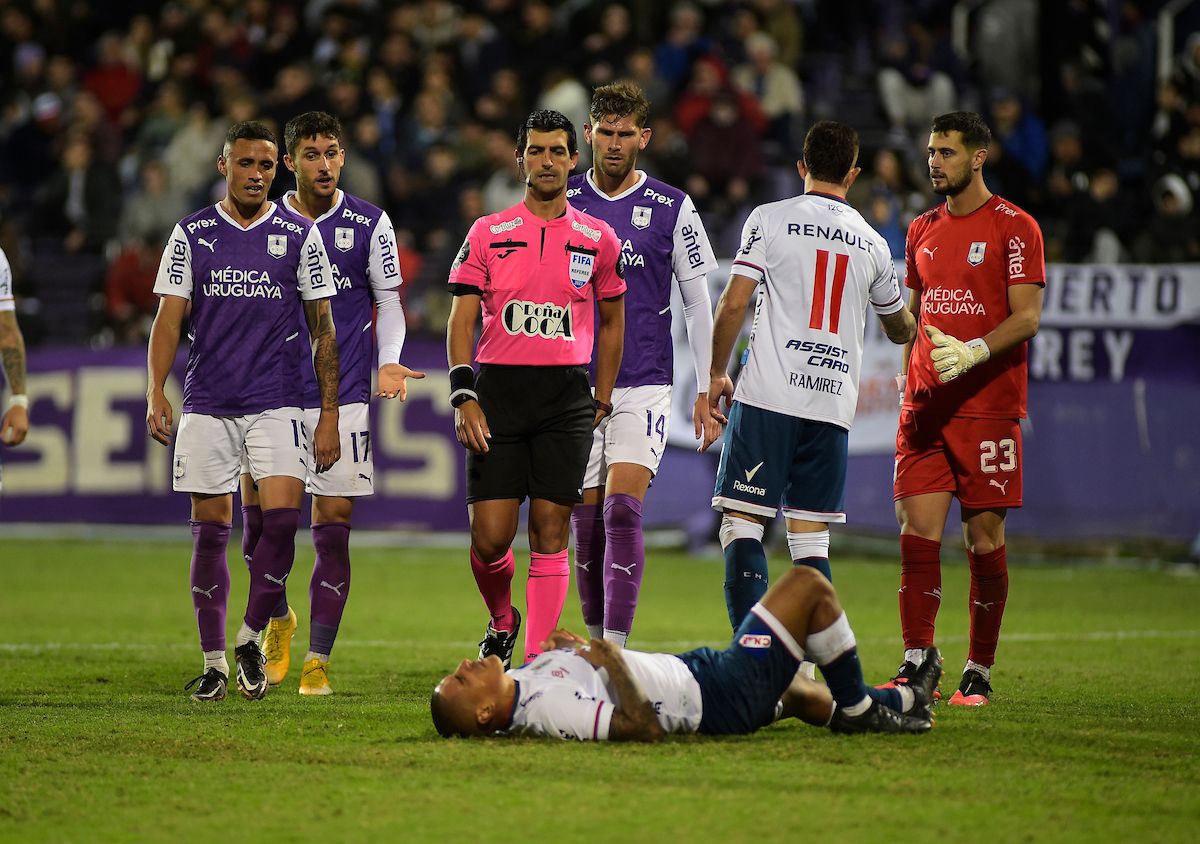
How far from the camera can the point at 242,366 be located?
784 centimetres

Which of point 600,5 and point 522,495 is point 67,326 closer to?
point 600,5

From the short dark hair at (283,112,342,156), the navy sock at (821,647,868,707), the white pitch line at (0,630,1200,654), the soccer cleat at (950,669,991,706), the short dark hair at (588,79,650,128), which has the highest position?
the short dark hair at (588,79,650,128)

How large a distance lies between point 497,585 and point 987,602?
2340mm

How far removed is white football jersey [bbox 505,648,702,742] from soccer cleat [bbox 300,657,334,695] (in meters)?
1.88

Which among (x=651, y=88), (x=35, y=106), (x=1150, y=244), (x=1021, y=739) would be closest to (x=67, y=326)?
(x=35, y=106)

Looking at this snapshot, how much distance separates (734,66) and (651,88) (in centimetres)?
148

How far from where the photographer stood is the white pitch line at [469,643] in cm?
965

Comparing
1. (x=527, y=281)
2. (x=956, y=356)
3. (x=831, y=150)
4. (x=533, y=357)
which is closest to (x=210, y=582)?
(x=533, y=357)

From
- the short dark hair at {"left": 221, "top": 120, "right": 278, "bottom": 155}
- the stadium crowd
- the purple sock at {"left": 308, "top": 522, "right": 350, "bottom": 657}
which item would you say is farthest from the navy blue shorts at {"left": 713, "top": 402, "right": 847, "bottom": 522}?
the stadium crowd

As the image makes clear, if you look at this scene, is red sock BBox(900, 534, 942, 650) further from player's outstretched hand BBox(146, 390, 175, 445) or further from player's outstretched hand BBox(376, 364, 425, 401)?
player's outstretched hand BBox(146, 390, 175, 445)

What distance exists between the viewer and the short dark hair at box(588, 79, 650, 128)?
26.5 feet

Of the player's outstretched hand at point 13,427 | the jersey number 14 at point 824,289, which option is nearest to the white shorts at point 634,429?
the jersey number 14 at point 824,289

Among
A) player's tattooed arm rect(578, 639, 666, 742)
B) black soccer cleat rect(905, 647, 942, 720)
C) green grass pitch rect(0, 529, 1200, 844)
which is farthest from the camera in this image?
black soccer cleat rect(905, 647, 942, 720)

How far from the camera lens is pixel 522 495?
764 cm
